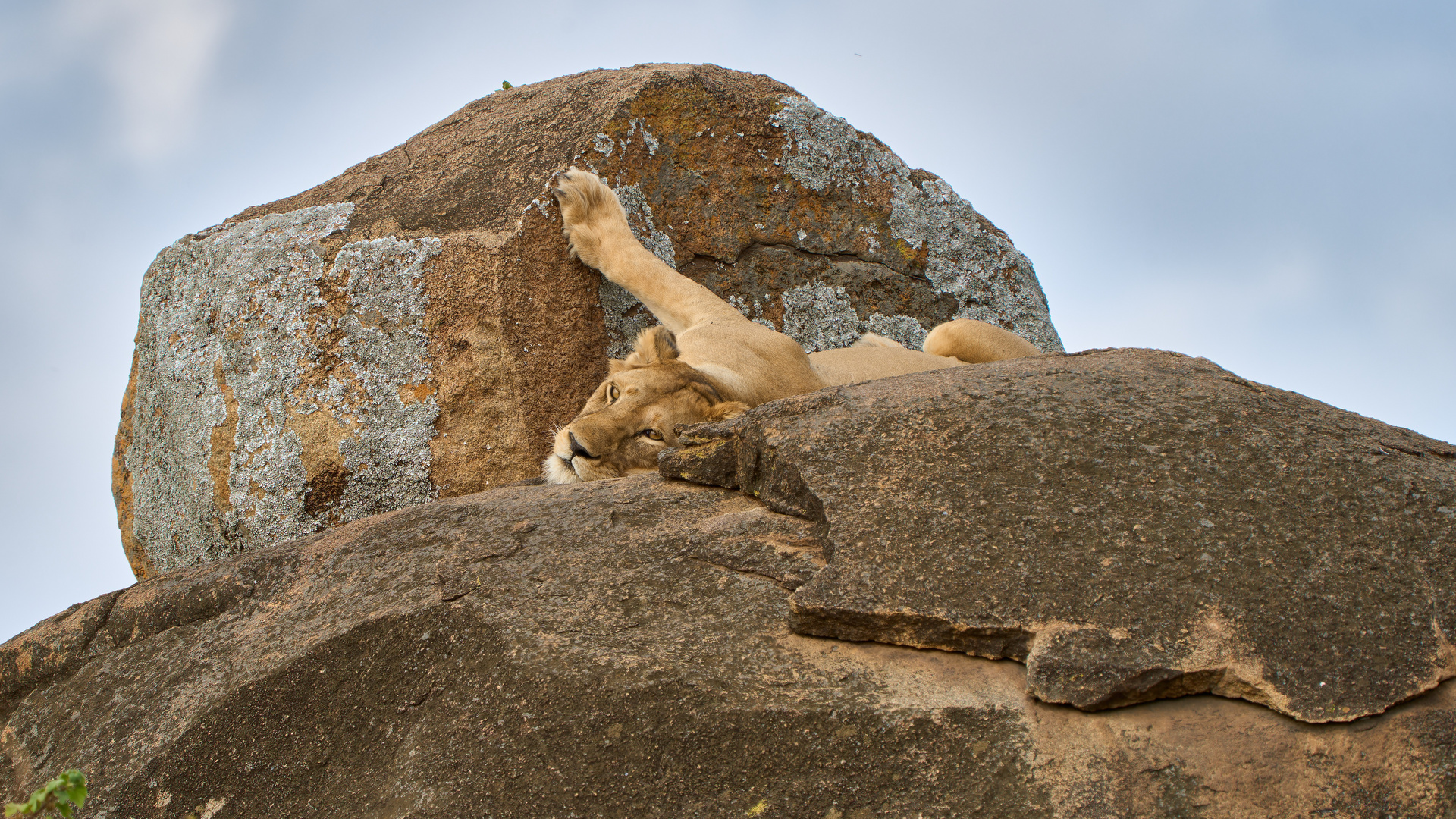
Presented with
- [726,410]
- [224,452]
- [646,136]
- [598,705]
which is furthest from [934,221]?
[598,705]

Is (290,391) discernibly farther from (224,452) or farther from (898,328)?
(898,328)

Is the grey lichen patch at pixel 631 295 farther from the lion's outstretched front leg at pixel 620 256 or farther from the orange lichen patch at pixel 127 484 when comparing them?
the orange lichen patch at pixel 127 484

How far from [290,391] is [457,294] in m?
0.81

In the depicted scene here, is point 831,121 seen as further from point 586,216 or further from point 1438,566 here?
point 1438,566

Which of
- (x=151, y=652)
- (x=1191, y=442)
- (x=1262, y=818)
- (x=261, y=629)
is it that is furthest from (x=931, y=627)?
(x=151, y=652)

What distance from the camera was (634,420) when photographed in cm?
400

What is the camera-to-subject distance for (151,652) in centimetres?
275

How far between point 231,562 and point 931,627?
207cm

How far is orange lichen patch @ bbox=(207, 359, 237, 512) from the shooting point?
431cm

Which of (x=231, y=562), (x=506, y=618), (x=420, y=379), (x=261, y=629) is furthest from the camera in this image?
(x=420, y=379)

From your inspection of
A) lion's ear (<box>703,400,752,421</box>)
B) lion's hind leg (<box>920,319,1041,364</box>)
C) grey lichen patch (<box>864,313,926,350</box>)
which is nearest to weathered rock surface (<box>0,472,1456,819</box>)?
lion's ear (<box>703,400,752,421</box>)

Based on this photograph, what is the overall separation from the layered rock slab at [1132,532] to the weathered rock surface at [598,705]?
0.04 m

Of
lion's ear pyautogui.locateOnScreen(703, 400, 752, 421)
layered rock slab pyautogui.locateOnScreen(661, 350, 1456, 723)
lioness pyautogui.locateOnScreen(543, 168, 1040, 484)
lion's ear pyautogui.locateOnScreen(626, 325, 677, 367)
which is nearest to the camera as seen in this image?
layered rock slab pyautogui.locateOnScreen(661, 350, 1456, 723)

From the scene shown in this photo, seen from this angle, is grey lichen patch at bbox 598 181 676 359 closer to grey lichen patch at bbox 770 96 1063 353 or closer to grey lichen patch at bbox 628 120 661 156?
grey lichen patch at bbox 628 120 661 156
